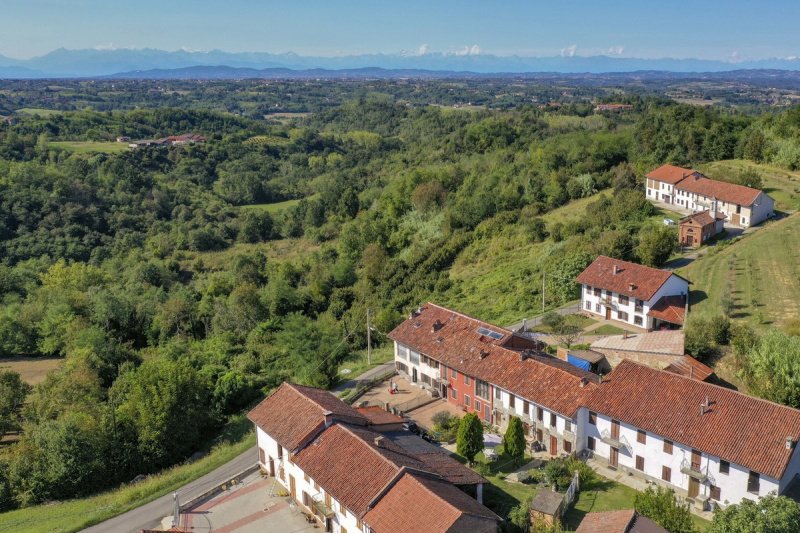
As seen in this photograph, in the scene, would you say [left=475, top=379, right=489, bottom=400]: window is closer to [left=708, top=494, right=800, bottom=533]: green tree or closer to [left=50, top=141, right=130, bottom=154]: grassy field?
[left=708, top=494, right=800, bottom=533]: green tree

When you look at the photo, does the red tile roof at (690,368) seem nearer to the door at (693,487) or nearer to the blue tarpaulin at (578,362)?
the blue tarpaulin at (578,362)

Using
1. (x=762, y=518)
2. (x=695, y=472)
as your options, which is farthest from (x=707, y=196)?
(x=762, y=518)

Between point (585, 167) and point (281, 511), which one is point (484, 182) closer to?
point (585, 167)

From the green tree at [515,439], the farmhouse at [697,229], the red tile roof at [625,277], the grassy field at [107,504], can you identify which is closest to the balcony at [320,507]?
the grassy field at [107,504]

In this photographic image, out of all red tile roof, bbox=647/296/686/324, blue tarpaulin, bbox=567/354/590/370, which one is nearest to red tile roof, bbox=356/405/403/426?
blue tarpaulin, bbox=567/354/590/370

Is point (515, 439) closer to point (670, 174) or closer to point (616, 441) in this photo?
point (616, 441)

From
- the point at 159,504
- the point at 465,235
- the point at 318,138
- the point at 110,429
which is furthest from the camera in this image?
the point at 318,138

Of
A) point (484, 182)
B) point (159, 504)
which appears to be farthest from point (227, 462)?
point (484, 182)
